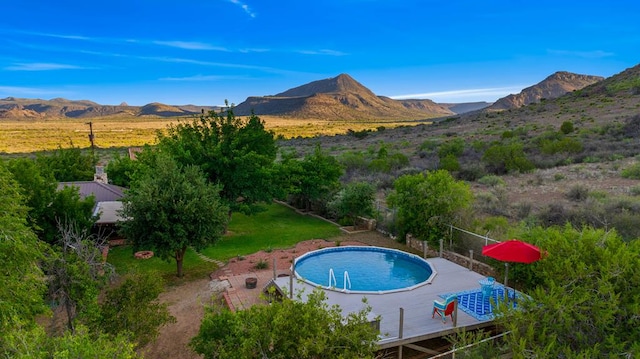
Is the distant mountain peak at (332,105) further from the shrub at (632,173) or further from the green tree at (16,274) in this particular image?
the green tree at (16,274)

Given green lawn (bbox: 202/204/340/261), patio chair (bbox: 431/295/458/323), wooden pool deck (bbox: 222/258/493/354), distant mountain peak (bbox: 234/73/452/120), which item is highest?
distant mountain peak (bbox: 234/73/452/120)

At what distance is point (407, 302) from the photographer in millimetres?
12586

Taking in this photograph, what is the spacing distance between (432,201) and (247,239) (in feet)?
31.3

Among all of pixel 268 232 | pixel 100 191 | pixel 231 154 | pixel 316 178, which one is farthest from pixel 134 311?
pixel 316 178

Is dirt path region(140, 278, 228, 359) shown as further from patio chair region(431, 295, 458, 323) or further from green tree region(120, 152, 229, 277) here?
patio chair region(431, 295, 458, 323)

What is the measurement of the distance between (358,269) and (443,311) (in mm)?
6312

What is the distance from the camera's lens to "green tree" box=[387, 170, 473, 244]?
17.5 metres

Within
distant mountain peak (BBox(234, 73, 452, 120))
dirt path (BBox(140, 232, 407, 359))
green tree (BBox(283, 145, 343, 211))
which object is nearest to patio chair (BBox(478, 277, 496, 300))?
dirt path (BBox(140, 232, 407, 359))

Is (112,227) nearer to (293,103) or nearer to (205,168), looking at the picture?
(205,168)

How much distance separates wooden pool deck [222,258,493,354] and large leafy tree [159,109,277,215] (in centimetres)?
606

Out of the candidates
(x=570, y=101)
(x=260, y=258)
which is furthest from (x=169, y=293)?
(x=570, y=101)

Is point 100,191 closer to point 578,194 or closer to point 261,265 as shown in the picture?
point 261,265

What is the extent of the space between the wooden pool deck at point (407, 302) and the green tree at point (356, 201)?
678cm

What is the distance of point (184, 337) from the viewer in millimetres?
11422
